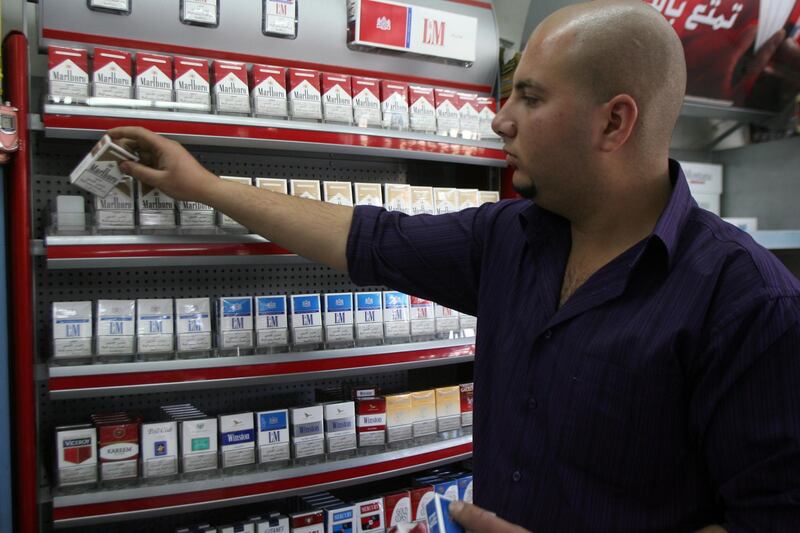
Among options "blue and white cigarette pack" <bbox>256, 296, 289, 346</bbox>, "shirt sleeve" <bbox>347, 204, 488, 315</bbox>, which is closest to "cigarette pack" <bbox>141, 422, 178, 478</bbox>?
"blue and white cigarette pack" <bbox>256, 296, 289, 346</bbox>

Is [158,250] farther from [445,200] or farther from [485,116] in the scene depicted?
[485,116]

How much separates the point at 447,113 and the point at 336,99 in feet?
1.73

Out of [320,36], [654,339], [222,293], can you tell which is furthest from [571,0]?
[654,339]

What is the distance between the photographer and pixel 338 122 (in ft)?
8.28

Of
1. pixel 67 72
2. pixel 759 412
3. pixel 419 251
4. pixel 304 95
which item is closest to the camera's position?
pixel 759 412

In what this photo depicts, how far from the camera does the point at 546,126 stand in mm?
1551

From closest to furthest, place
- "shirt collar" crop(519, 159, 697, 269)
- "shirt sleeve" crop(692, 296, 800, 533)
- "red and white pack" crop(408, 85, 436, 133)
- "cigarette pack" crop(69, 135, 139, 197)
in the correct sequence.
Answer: "shirt sleeve" crop(692, 296, 800, 533)
"shirt collar" crop(519, 159, 697, 269)
"cigarette pack" crop(69, 135, 139, 197)
"red and white pack" crop(408, 85, 436, 133)

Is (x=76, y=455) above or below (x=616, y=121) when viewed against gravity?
below

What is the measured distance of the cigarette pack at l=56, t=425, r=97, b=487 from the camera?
208 cm

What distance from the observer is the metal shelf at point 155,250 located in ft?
6.67

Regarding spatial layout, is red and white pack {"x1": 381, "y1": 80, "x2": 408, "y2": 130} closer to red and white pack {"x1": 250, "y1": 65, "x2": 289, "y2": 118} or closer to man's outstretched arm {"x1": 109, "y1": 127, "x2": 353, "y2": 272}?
red and white pack {"x1": 250, "y1": 65, "x2": 289, "y2": 118}

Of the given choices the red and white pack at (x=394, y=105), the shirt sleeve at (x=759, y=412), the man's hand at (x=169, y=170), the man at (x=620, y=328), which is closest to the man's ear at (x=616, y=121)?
the man at (x=620, y=328)

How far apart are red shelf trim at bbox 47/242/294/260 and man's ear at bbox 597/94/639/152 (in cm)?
123

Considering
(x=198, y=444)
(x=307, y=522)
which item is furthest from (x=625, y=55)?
(x=307, y=522)
